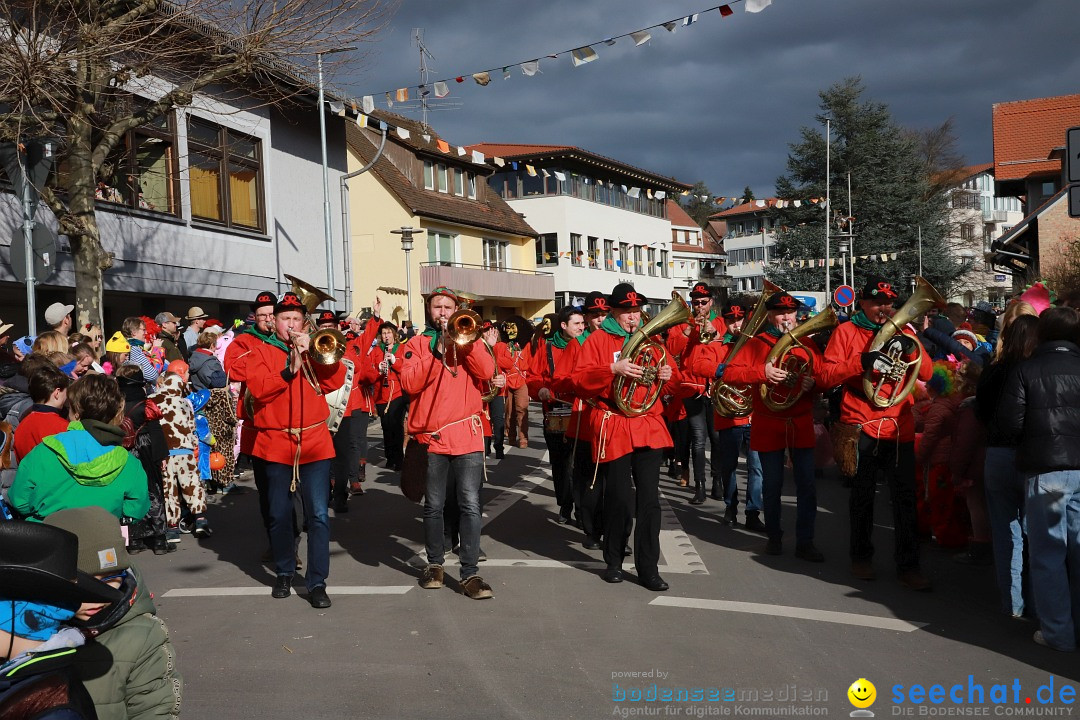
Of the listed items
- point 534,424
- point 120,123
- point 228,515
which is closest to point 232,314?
point 534,424

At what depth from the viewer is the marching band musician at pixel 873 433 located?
22.1 feet

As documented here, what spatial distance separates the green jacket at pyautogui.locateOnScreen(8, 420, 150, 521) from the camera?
5535 mm

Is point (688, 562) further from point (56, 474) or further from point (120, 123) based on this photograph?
point (120, 123)

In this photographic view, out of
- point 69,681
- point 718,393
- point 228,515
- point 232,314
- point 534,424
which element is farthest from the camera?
point 232,314

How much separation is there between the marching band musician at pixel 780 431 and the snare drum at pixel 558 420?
2004 millimetres

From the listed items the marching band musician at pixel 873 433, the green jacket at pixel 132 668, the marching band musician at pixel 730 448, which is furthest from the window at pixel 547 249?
the green jacket at pixel 132 668

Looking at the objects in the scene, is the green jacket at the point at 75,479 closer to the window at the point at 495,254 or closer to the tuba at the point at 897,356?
the tuba at the point at 897,356

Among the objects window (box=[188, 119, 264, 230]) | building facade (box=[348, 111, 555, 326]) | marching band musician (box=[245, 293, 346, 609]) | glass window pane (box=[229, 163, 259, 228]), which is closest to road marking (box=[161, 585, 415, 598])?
marching band musician (box=[245, 293, 346, 609])

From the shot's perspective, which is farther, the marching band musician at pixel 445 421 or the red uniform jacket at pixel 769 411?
the red uniform jacket at pixel 769 411

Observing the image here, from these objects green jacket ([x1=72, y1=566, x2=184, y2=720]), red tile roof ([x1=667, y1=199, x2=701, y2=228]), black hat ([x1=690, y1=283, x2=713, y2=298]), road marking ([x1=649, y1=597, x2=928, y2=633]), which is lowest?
road marking ([x1=649, y1=597, x2=928, y2=633])

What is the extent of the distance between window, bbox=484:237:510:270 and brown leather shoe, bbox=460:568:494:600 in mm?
37132

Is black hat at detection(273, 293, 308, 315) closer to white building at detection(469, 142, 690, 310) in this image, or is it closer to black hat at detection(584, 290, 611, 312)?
black hat at detection(584, 290, 611, 312)

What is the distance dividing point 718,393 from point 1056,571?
11.5 ft

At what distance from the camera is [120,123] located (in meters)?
13.0
